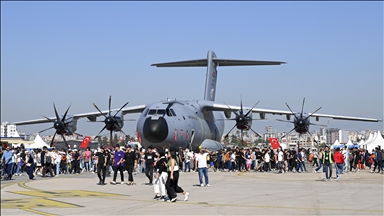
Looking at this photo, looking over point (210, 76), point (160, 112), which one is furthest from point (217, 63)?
point (160, 112)

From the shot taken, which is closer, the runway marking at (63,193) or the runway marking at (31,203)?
the runway marking at (31,203)

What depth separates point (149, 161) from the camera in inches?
770

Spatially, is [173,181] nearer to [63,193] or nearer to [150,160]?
[63,193]

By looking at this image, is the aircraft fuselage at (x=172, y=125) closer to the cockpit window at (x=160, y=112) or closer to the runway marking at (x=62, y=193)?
the cockpit window at (x=160, y=112)

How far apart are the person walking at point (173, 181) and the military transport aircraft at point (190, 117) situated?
13093mm

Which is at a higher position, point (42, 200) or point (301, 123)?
point (301, 123)

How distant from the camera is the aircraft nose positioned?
2766 centimetres

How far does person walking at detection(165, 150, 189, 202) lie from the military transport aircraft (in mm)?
13093

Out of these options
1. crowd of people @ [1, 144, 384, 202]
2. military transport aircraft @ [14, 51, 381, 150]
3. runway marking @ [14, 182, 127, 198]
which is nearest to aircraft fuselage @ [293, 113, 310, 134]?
military transport aircraft @ [14, 51, 381, 150]

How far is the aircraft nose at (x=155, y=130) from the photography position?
2766 centimetres

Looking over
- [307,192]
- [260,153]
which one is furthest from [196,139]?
[307,192]

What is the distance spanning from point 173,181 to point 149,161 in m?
5.37

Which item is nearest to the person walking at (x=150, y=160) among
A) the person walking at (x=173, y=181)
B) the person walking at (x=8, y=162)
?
the person walking at (x=173, y=181)

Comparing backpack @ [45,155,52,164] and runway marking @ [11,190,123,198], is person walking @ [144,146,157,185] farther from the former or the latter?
backpack @ [45,155,52,164]
